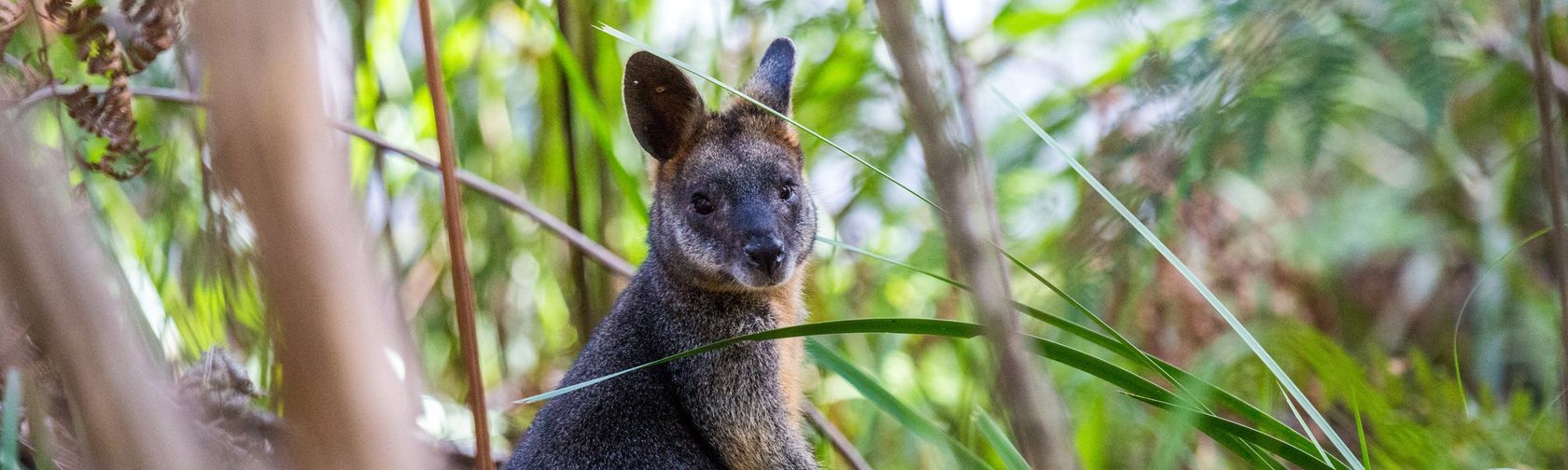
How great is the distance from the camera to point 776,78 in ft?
12.9

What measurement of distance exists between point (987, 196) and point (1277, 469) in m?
0.71

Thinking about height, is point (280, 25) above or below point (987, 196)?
above

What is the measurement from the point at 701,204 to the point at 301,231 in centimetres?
272

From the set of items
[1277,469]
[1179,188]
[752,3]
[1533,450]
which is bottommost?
[1533,450]

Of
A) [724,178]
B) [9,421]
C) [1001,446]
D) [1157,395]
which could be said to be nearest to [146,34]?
[9,421]

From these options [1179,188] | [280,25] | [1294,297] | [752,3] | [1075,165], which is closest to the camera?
[280,25]

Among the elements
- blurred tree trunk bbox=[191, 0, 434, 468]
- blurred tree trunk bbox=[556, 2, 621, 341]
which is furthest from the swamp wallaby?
blurred tree trunk bbox=[191, 0, 434, 468]

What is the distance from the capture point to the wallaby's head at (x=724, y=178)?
3625 millimetres

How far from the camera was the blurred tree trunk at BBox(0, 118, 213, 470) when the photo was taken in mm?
1208

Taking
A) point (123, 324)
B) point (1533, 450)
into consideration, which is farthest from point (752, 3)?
point (123, 324)

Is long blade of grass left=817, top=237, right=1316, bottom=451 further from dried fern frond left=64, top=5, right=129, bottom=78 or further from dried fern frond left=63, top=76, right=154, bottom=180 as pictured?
dried fern frond left=64, top=5, right=129, bottom=78

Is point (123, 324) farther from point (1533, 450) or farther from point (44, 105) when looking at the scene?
point (1533, 450)

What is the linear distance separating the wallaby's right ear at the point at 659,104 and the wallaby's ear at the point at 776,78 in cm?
20

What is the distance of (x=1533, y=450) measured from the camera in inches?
135
